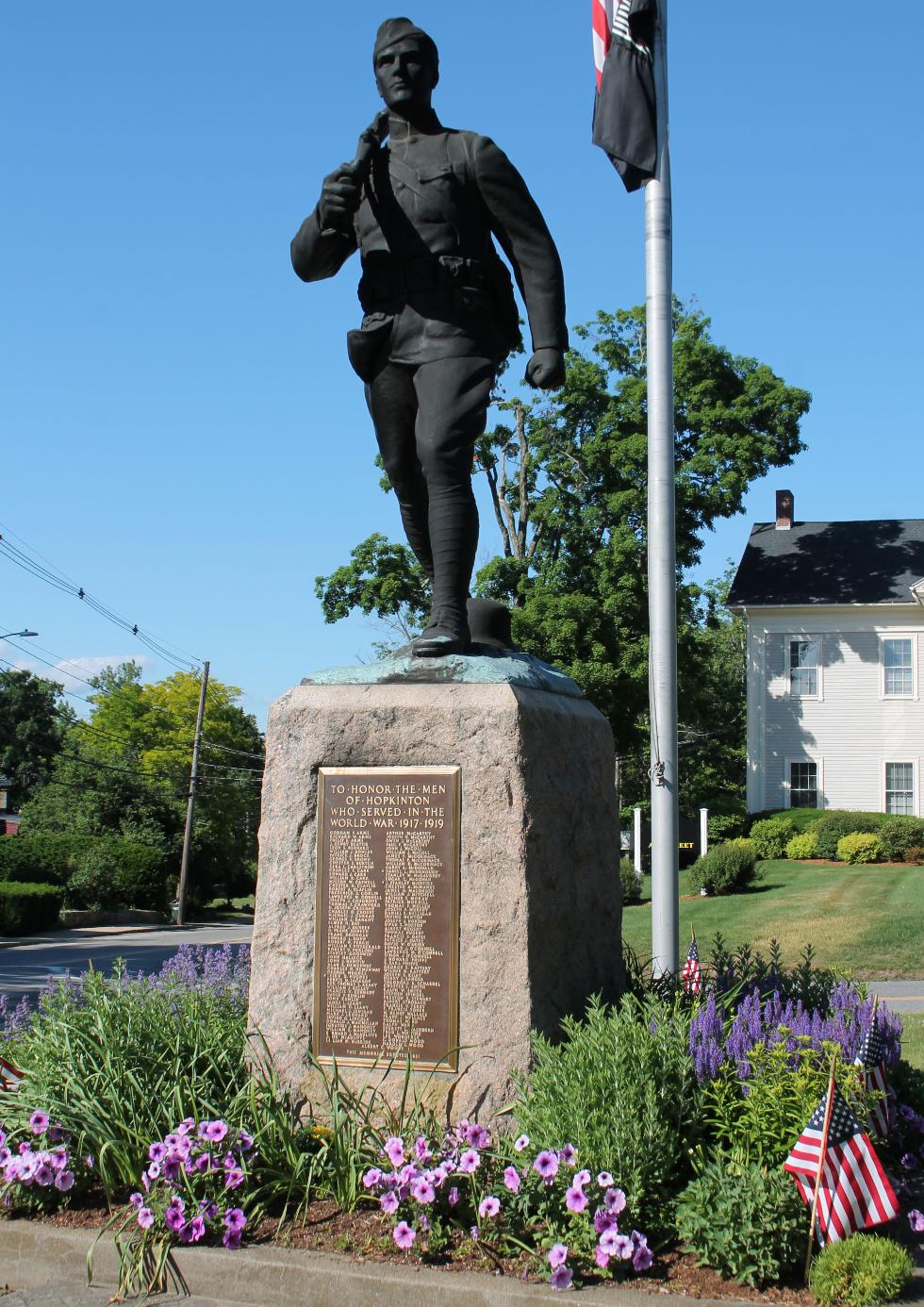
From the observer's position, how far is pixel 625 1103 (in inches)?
161

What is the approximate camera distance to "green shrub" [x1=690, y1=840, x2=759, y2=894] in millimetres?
23344

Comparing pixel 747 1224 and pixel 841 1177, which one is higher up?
pixel 841 1177

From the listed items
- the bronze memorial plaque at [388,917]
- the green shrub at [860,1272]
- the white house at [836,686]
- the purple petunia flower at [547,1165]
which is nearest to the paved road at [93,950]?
the bronze memorial plaque at [388,917]

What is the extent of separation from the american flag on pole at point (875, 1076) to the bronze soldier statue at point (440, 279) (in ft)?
6.98

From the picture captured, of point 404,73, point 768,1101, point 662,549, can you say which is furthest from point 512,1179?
point 662,549

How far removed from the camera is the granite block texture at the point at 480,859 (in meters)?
4.71

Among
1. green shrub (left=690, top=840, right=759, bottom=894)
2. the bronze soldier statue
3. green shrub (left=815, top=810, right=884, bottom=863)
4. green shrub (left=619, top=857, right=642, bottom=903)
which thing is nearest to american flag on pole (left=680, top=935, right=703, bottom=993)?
the bronze soldier statue

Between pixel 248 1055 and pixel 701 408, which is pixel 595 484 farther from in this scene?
pixel 248 1055

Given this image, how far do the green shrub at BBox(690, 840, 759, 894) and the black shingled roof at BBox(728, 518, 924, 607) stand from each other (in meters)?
13.6

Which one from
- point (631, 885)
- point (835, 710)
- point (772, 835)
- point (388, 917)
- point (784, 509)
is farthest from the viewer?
point (784, 509)

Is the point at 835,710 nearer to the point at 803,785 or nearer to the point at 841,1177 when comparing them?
the point at 803,785

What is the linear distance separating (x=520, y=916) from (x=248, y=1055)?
1.21 metres

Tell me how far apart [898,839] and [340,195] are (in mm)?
26914

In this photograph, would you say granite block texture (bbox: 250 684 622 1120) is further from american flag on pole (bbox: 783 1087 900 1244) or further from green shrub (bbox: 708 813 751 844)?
green shrub (bbox: 708 813 751 844)
